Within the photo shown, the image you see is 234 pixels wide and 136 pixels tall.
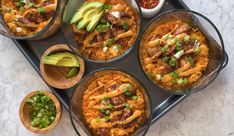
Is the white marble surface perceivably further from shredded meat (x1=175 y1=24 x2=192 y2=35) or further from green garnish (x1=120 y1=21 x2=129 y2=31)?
green garnish (x1=120 y1=21 x2=129 y2=31)

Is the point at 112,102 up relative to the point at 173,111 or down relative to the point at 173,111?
up

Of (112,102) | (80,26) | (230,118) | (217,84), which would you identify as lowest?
(230,118)

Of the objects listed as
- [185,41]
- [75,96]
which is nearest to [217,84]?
[185,41]

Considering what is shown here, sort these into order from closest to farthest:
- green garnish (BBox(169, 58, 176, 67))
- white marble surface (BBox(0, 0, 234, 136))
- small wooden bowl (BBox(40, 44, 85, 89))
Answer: green garnish (BBox(169, 58, 176, 67)) → small wooden bowl (BBox(40, 44, 85, 89)) → white marble surface (BBox(0, 0, 234, 136))

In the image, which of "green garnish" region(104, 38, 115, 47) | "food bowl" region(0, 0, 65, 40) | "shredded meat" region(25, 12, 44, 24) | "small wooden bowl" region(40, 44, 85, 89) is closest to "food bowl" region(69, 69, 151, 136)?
"small wooden bowl" region(40, 44, 85, 89)

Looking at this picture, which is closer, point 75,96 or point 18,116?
point 75,96

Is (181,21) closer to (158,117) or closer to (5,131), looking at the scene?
(158,117)
